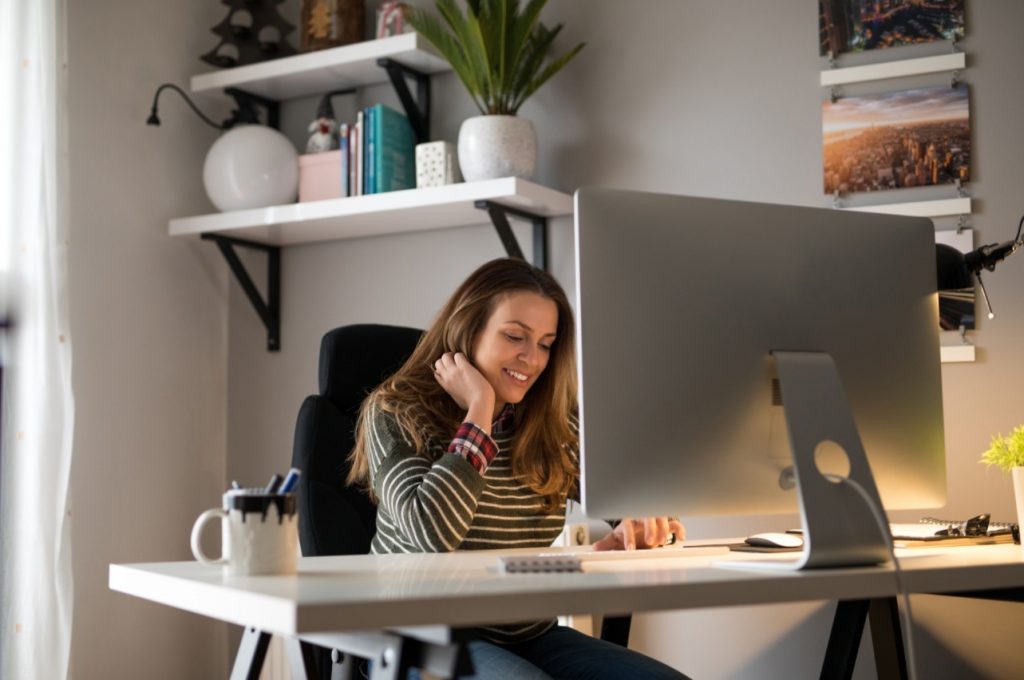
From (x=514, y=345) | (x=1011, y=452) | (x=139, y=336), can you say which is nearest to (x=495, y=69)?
(x=514, y=345)

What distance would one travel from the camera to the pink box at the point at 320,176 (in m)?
2.82

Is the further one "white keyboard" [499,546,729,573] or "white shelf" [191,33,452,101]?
"white shelf" [191,33,452,101]

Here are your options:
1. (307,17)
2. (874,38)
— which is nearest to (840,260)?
(874,38)

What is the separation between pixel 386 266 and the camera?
9.64ft

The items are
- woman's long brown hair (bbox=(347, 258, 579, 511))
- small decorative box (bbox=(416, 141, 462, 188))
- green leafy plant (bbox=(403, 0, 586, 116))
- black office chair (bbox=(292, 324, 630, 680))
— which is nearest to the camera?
woman's long brown hair (bbox=(347, 258, 579, 511))

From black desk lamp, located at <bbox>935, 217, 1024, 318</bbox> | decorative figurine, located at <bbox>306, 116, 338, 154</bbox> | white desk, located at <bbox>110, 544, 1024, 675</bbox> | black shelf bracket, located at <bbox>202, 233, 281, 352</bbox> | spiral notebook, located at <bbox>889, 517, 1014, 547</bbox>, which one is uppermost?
decorative figurine, located at <bbox>306, 116, 338, 154</bbox>

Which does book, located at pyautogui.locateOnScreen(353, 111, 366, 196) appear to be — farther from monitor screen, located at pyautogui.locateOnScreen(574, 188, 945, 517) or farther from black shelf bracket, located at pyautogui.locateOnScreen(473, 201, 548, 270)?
monitor screen, located at pyautogui.locateOnScreen(574, 188, 945, 517)

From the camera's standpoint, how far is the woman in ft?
5.01

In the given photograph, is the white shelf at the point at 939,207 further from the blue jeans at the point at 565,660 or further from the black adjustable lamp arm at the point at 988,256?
the blue jeans at the point at 565,660

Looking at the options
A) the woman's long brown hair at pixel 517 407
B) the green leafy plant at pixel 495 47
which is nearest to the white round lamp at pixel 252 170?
the green leafy plant at pixel 495 47

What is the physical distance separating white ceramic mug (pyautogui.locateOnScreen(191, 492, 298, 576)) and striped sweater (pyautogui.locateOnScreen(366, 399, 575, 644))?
36 centimetres

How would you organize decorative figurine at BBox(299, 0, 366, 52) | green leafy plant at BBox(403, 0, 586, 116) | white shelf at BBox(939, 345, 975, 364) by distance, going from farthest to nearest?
decorative figurine at BBox(299, 0, 366, 52) < green leafy plant at BBox(403, 0, 586, 116) < white shelf at BBox(939, 345, 975, 364)

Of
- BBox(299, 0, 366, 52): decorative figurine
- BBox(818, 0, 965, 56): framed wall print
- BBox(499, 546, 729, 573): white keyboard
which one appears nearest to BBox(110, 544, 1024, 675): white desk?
BBox(499, 546, 729, 573): white keyboard

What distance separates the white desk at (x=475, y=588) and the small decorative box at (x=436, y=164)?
4.60ft
